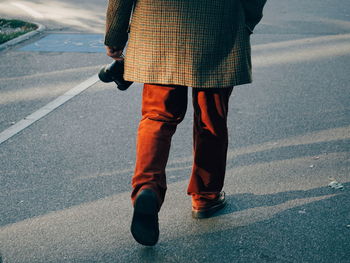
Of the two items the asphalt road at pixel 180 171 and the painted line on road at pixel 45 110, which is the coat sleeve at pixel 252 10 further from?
the painted line on road at pixel 45 110

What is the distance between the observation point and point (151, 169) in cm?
316

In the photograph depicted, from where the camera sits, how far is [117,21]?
3.12m

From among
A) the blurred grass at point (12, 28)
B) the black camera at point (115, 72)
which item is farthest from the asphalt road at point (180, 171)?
the blurred grass at point (12, 28)

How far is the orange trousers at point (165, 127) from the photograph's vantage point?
313 centimetres

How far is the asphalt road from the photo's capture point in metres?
3.29

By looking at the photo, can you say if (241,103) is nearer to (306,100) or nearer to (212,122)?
(306,100)

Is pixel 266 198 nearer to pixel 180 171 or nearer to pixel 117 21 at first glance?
pixel 180 171

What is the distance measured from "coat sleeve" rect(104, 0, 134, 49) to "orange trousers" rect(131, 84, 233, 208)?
0.98 feet

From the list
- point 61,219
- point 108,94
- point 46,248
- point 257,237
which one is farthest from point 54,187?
point 108,94

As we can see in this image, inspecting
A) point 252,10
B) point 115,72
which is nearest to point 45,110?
point 115,72

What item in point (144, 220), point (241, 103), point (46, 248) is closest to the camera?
point (144, 220)

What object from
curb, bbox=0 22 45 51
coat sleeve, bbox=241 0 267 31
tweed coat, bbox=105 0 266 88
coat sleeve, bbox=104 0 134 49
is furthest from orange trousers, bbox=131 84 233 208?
curb, bbox=0 22 45 51

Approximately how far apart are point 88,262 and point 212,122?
105 cm

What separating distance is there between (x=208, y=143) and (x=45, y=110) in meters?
2.96
